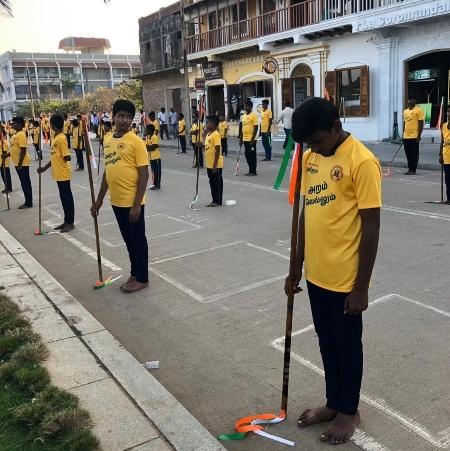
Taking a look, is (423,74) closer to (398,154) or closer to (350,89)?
(350,89)

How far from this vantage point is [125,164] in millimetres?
5715

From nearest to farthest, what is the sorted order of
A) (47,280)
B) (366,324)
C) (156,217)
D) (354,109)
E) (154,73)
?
(366,324) < (47,280) < (156,217) < (354,109) < (154,73)

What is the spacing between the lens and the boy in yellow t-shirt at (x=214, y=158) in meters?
10.3

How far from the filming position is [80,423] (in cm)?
318

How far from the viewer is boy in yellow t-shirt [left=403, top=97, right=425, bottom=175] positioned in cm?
1317

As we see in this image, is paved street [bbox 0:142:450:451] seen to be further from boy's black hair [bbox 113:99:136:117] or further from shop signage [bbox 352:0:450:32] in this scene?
shop signage [bbox 352:0:450:32]

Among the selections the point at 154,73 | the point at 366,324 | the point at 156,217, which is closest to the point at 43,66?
the point at 154,73

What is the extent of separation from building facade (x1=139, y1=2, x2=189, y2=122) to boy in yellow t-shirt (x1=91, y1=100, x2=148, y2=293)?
2918 centimetres

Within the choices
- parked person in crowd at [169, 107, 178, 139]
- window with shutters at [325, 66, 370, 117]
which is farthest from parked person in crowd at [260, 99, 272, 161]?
parked person in crowd at [169, 107, 178, 139]

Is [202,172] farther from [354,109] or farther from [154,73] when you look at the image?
[154,73]

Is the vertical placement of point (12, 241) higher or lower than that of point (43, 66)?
lower

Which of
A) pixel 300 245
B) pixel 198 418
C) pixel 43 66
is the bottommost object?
pixel 198 418

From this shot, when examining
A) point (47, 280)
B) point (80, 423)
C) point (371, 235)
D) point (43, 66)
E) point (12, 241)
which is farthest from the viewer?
point (43, 66)

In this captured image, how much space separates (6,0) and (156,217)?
170 inches
